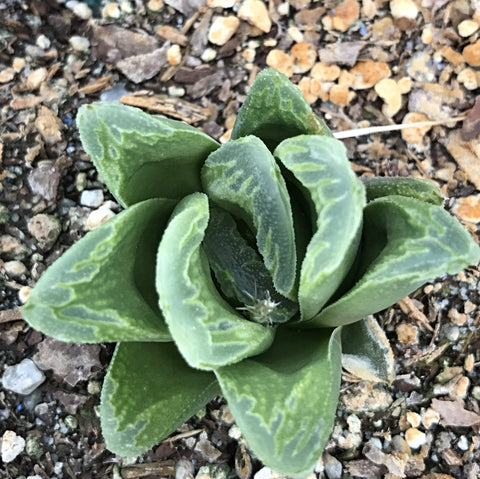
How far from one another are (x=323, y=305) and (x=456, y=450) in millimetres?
722

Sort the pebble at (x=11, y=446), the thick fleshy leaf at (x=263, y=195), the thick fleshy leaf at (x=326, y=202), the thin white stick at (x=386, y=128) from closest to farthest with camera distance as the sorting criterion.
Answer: the thick fleshy leaf at (x=326, y=202), the thick fleshy leaf at (x=263, y=195), the pebble at (x=11, y=446), the thin white stick at (x=386, y=128)

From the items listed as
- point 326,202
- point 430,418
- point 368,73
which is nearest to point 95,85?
point 368,73

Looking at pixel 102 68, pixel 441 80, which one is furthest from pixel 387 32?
pixel 102 68

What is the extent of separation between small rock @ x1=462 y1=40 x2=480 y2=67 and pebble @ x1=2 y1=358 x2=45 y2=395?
1.30 m

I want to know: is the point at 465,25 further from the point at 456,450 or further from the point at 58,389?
the point at 58,389

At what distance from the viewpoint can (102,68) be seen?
5.65 ft

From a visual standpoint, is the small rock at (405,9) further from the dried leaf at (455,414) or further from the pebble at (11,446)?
the pebble at (11,446)

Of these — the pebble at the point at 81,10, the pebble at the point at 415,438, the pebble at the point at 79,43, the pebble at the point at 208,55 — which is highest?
the pebble at the point at 81,10

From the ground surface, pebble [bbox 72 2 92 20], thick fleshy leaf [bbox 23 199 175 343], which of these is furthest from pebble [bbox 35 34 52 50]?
thick fleshy leaf [bbox 23 199 175 343]

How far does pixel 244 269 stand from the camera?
1.12 m

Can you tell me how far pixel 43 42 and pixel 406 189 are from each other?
107 cm

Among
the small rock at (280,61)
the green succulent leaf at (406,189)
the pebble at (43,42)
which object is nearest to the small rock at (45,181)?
the pebble at (43,42)

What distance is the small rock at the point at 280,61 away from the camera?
1.71 m

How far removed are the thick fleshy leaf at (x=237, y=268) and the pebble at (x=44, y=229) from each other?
573 millimetres
